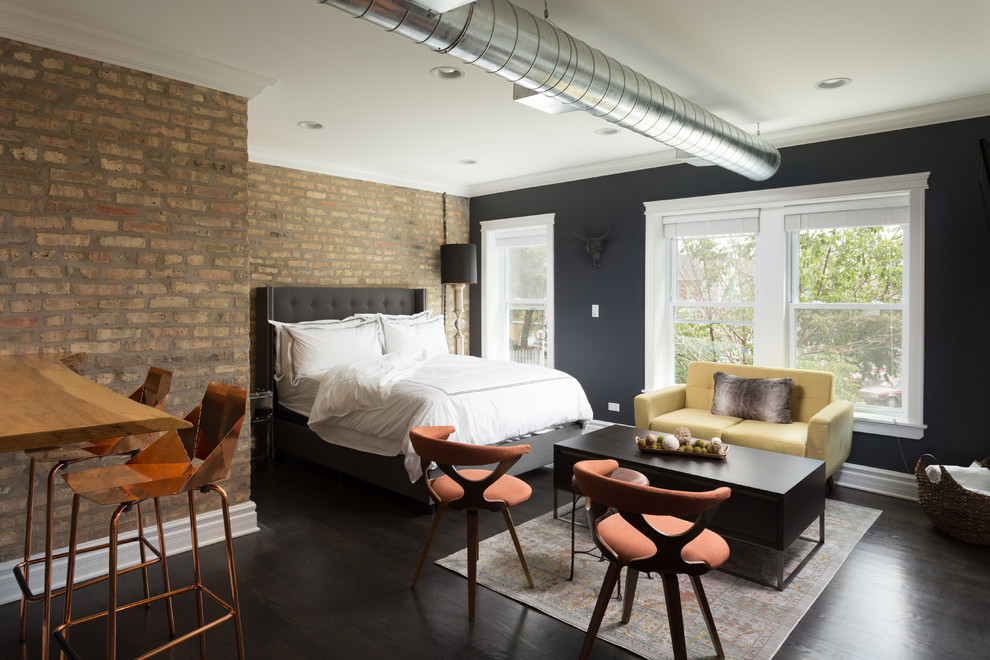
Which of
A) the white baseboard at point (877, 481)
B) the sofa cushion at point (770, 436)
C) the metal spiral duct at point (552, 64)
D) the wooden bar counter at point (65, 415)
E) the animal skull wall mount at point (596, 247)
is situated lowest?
the white baseboard at point (877, 481)

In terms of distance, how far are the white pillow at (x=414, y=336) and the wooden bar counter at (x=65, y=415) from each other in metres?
4.03

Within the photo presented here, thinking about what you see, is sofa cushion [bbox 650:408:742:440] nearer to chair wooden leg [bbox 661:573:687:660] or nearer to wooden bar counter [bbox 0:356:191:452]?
chair wooden leg [bbox 661:573:687:660]

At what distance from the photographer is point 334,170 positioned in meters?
6.29

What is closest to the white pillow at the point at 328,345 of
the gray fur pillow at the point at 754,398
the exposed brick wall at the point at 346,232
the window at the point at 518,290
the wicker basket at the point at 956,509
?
the exposed brick wall at the point at 346,232

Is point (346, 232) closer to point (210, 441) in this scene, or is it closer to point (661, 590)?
point (210, 441)

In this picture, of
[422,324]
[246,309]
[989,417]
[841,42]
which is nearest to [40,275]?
[246,309]

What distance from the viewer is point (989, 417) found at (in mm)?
4273

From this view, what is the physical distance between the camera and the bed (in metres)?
4.35

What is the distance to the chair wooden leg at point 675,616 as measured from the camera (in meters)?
2.19

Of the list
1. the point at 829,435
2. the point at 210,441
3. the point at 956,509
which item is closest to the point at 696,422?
the point at 829,435

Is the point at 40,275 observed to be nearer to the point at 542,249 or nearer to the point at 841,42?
the point at 841,42

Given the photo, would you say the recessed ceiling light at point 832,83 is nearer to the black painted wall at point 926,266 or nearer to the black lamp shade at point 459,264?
the black painted wall at point 926,266

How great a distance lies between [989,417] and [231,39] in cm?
534

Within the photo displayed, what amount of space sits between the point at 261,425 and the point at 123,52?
305cm
